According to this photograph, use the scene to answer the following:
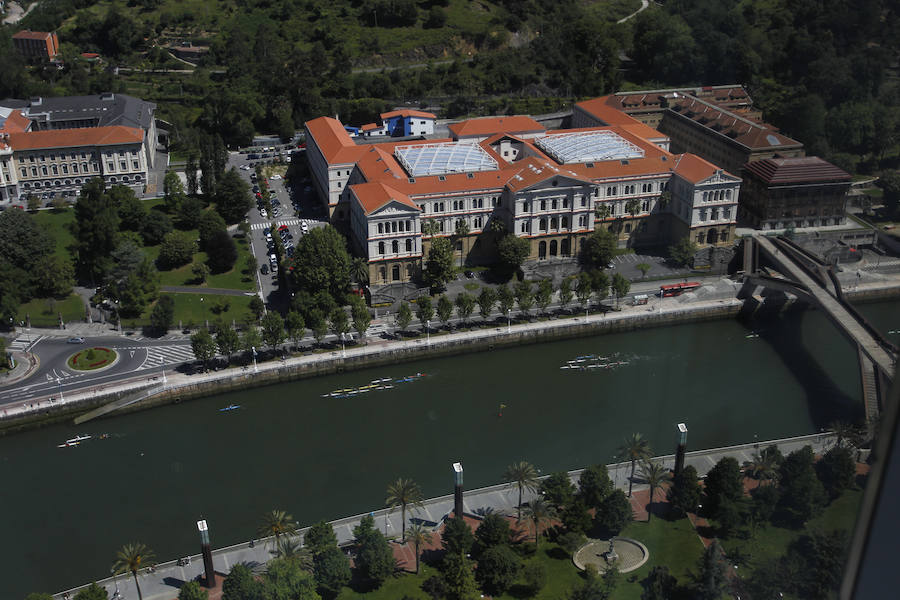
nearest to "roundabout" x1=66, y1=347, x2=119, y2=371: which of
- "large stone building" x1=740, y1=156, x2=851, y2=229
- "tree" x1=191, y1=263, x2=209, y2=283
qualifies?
"tree" x1=191, y1=263, x2=209, y2=283

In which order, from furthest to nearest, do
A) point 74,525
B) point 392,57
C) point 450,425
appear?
point 392,57 → point 450,425 → point 74,525

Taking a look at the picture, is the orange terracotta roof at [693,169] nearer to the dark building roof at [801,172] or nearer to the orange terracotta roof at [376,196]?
the dark building roof at [801,172]

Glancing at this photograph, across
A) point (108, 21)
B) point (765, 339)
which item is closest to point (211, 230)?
point (765, 339)

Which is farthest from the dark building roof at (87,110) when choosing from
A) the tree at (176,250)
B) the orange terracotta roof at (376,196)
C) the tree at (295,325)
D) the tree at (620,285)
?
the tree at (620,285)

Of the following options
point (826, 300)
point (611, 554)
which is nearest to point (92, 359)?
point (611, 554)

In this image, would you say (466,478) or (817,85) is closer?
(466,478)

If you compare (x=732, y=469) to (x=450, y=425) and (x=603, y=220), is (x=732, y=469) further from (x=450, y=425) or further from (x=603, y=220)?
(x=603, y=220)

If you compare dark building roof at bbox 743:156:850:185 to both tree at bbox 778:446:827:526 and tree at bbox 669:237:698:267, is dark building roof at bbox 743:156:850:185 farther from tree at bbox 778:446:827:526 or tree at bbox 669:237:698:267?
tree at bbox 778:446:827:526
